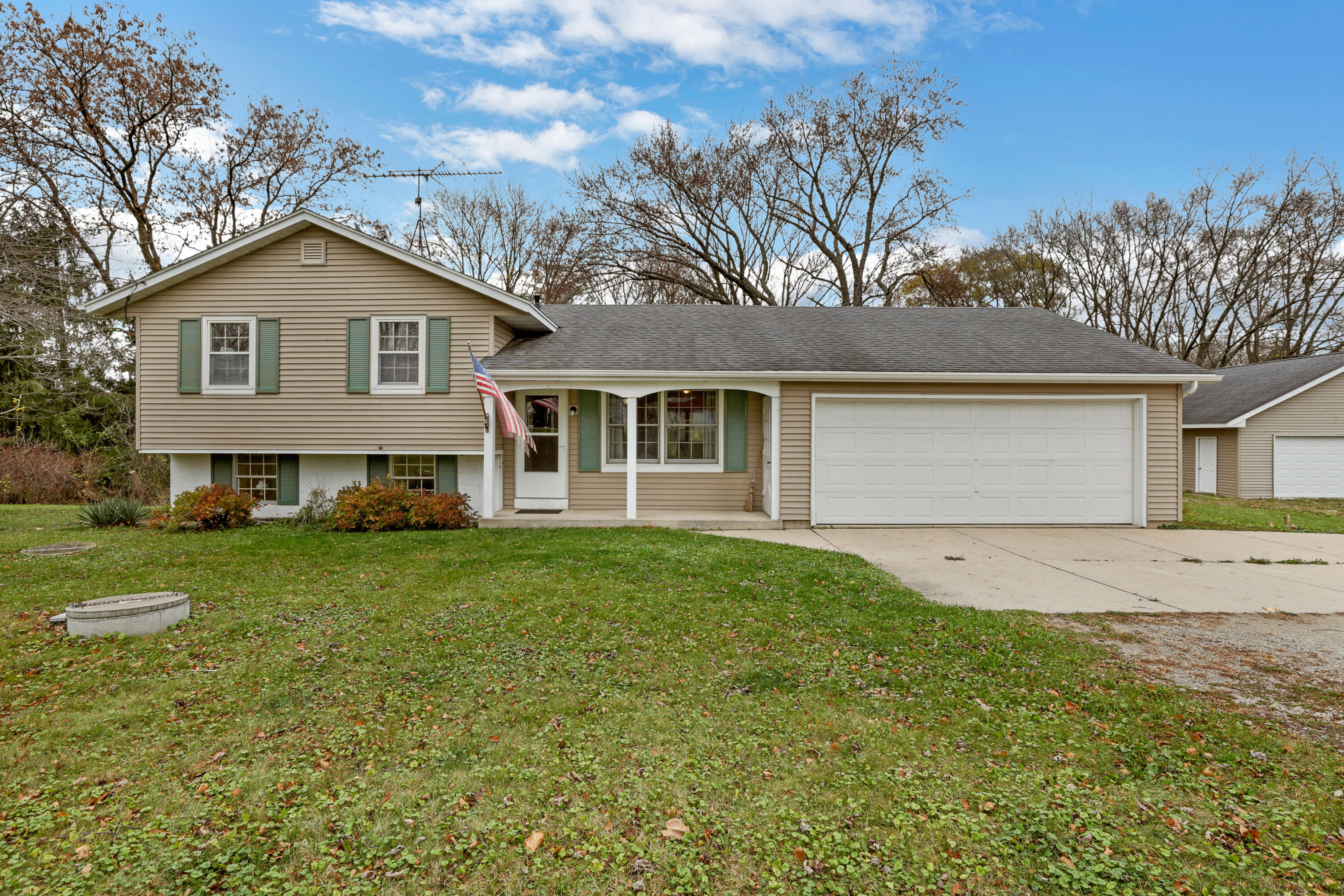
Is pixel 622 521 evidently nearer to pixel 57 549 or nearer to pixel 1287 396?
pixel 57 549

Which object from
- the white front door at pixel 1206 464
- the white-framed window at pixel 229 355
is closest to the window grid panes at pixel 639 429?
the white-framed window at pixel 229 355

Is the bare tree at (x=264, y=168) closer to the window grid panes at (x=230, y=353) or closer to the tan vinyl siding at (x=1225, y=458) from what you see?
the window grid panes at (x=230, y=353)

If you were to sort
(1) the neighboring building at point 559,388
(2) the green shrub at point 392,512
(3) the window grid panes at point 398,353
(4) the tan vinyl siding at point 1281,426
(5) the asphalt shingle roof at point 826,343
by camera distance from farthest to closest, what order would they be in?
(4) the tan vinyl siding at point 1281,426
(3) the window grid panes at point 398,353
(1) the neighboring building at point 559,388
(5) the asphalt shingle roof at point 826,343
(2) the green shrub at point 392,512

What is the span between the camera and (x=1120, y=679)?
155 inches

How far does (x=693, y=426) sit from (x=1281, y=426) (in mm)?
16927

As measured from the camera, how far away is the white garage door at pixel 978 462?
34.7 feet

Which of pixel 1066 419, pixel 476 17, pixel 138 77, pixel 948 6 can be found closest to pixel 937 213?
pixel 948 6

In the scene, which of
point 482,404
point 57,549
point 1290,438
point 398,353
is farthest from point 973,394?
point 57,549

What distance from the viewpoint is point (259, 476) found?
11109 millimetres

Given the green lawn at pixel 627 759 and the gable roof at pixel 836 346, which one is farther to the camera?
the gable roof at pixel 836 346

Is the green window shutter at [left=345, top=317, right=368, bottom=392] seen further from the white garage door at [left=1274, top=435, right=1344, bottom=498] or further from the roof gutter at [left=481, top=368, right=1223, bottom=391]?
the white garage door at [left=1274, top=435, right=1344, bottom=498]

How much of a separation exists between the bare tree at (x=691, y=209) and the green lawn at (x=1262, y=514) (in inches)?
592

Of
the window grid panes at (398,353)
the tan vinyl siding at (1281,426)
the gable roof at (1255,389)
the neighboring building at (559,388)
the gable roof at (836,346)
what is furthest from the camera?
the tan vinyl siding at (1281,426)

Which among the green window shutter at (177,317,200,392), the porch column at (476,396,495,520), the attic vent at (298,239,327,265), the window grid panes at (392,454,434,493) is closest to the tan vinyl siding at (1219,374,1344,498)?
the porch column at (476,396,495,520)
